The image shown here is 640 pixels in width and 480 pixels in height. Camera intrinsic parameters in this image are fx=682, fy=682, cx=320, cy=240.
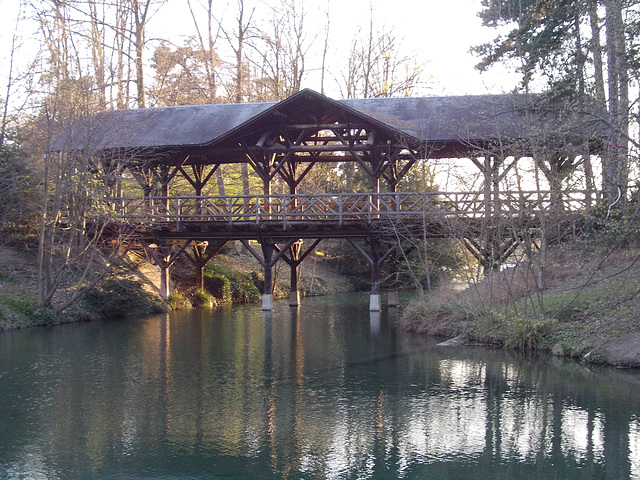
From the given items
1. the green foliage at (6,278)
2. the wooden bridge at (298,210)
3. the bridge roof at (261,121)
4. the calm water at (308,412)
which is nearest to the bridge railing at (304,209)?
the wooden bridge at (298,210)

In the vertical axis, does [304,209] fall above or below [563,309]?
above

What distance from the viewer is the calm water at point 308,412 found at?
6.98 m

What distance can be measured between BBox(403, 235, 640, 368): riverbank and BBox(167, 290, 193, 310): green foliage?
9761mm

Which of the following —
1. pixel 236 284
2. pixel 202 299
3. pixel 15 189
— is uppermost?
pixel 15 189

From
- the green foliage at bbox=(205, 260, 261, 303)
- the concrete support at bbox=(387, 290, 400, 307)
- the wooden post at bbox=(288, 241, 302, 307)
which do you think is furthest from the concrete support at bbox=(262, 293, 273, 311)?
the green foliage at bbox=(205, 260, 261, 303)

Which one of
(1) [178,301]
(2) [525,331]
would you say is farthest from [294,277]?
(2) [525,331]

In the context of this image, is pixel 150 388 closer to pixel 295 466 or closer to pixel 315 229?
pixel 295 466

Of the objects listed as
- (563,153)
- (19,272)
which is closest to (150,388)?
(563,153)

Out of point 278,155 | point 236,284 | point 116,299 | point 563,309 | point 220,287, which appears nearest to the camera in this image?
point 563,309

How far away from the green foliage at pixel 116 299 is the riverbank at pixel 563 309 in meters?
9.10

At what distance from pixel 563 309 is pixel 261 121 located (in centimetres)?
1207

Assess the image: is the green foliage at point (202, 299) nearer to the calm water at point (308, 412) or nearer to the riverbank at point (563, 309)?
the calm water at point (308, 412)

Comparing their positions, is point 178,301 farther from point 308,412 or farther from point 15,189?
point 308,412

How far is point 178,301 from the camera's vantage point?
24.3 m
